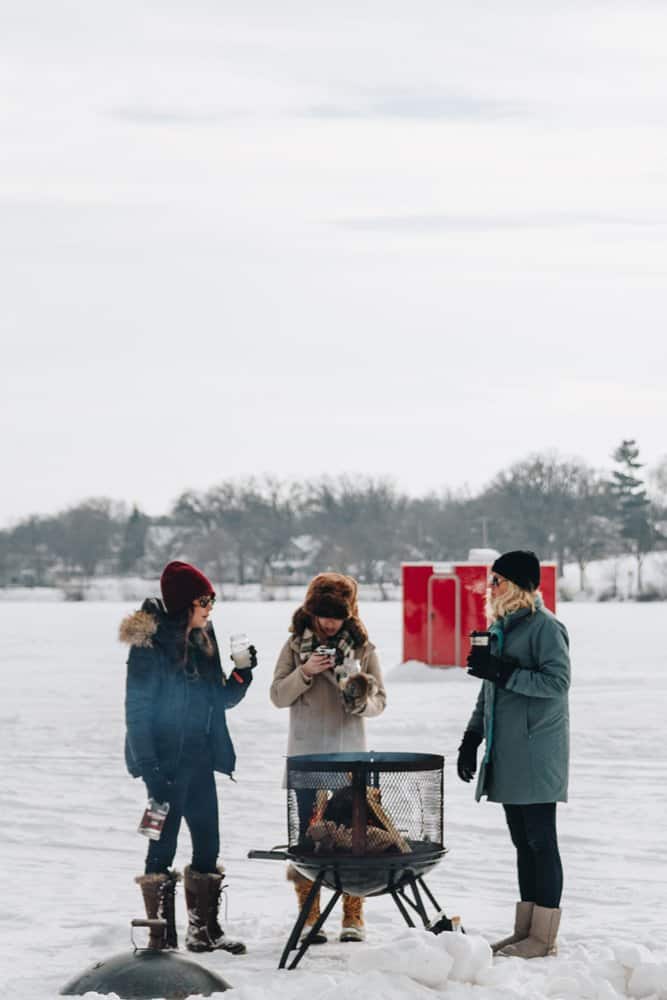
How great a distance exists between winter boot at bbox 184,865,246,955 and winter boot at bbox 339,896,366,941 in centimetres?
47

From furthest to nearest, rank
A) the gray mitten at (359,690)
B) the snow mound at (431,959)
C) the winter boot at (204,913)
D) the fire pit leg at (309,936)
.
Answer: the gray mitten at (359,690) < the winter boot at (204,913) < the fire pit leg at (309,936) < the snow mound at (431,959)

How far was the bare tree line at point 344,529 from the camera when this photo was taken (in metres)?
122

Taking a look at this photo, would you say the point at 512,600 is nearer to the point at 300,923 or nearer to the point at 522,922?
the point at 522,922

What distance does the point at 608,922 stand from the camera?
715 centimetres

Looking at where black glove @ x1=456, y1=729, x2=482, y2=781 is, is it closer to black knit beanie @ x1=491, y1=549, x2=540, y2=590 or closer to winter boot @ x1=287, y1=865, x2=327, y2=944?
black knit beanie @ x1=491, y1=549, x2=540, y2=590

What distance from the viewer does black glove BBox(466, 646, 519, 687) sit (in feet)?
20.8

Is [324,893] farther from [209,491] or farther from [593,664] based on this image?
[209,491]

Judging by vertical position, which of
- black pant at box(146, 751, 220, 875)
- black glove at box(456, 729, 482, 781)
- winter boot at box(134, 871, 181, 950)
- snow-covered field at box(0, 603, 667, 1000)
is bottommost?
snow-covered field at box(0, 603, 667, 1000)

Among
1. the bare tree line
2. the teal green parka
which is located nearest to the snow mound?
the teal green parka

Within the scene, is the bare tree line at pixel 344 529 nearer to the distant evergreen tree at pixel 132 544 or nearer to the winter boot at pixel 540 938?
the distant evergreen tree at pixel 132 544

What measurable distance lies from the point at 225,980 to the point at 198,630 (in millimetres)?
1417

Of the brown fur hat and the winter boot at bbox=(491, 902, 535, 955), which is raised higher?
the brown fur hat

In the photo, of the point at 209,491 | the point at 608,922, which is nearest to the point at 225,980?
Answer: the point at 608,922

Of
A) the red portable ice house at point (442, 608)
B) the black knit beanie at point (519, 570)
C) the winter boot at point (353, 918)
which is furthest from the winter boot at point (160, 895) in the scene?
the red portable ice house at point (442, 608)
